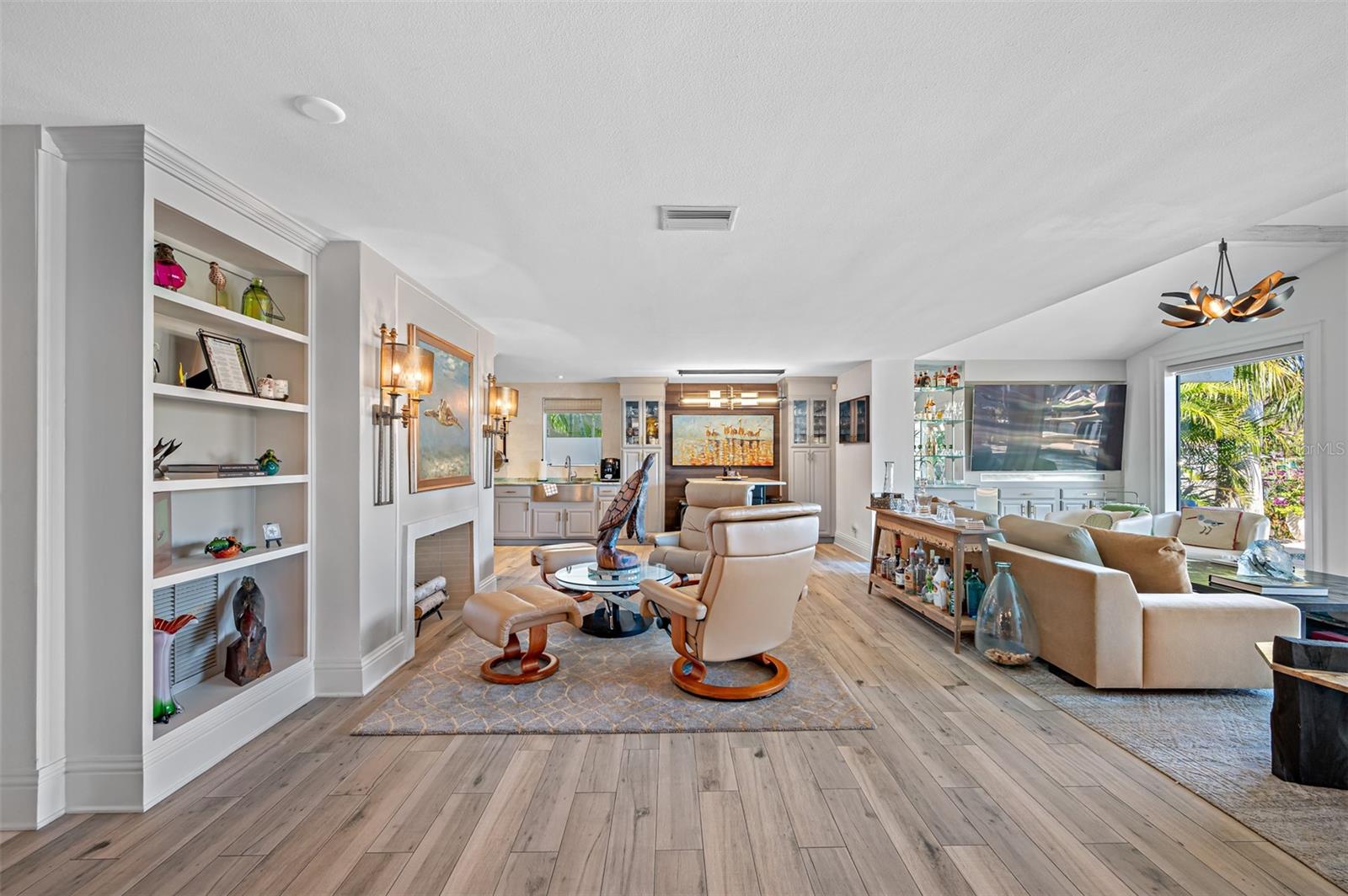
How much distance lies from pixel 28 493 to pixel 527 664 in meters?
2.14

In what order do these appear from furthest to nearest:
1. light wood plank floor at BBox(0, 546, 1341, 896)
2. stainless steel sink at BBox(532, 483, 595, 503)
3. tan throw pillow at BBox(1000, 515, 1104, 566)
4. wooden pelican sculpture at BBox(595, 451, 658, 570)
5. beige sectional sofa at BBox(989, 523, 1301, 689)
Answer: stainless steel sink at BBox(532, 483, 595, 503)
wooden pelican sculpture at BBox(595, 451, 658, 570)
tan throw pillow at BBox(1000, 515, 1104, 566)
beige sectional sofa at BBox(989, 523, 1301, 689)
light wood plank floor at BBox(0, 546, 1341, 896)

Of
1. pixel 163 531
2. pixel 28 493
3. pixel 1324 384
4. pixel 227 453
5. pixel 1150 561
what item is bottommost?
pixel 1150 561

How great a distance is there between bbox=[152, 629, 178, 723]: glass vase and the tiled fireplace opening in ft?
7.21

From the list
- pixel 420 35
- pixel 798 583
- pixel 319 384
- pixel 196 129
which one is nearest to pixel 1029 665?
pixel 798 583

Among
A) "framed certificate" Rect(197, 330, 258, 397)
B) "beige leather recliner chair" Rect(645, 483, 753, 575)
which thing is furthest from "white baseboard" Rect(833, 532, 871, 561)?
"framed certificate" Rect(197, 330, 258, 397)

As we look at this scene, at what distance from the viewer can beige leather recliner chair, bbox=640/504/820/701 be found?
→ 8.49 ft

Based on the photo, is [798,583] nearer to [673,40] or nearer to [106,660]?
[673,40]

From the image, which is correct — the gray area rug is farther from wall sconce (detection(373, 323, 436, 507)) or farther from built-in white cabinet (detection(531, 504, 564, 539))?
built-in white cabinet (detection(531, 504, 564, 539))

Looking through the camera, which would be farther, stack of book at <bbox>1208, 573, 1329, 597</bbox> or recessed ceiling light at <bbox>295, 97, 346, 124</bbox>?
stack of book at <bbox>1208, 573, 1329, 597</bbox>

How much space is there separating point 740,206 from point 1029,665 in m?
3.19

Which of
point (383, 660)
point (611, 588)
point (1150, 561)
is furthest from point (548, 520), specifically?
point (1150, 561)

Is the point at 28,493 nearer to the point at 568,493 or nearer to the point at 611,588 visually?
the point at 611,588

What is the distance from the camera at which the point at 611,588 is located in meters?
3.33

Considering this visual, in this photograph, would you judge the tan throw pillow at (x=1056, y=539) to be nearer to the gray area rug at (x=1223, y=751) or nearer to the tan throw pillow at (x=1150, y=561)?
the tan throw pillow at (x=1150, y=561)
